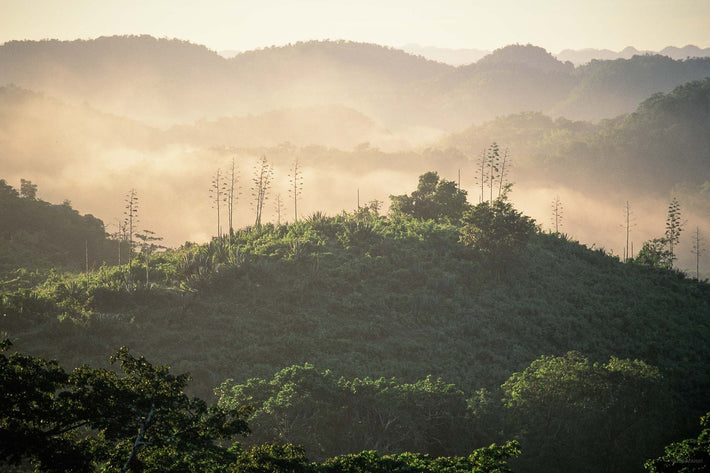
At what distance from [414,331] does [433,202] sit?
27.2m

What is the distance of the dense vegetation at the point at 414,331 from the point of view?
33031 millimetres

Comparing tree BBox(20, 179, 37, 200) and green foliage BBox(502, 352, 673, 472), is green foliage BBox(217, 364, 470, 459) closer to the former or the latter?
green foliage BBox(502, 352, 673, 472)

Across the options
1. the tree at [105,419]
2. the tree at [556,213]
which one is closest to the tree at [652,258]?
the tree at [556,213]

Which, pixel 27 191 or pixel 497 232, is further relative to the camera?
pixel 27 191

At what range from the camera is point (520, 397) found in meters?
35.4

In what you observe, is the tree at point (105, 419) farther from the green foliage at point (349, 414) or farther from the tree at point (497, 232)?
the tree at point (497, 232)

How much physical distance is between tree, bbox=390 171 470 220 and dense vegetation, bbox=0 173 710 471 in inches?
9.4

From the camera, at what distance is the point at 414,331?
48344mm

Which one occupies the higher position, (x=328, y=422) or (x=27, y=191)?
(x=27, y=191)

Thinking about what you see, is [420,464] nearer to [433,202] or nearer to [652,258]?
[433,202]

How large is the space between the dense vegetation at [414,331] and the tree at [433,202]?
0.78ft

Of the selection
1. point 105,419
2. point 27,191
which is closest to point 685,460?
point 105,419

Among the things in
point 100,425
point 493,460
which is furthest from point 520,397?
point 100,425

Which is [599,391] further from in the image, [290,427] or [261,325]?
[261,325]
